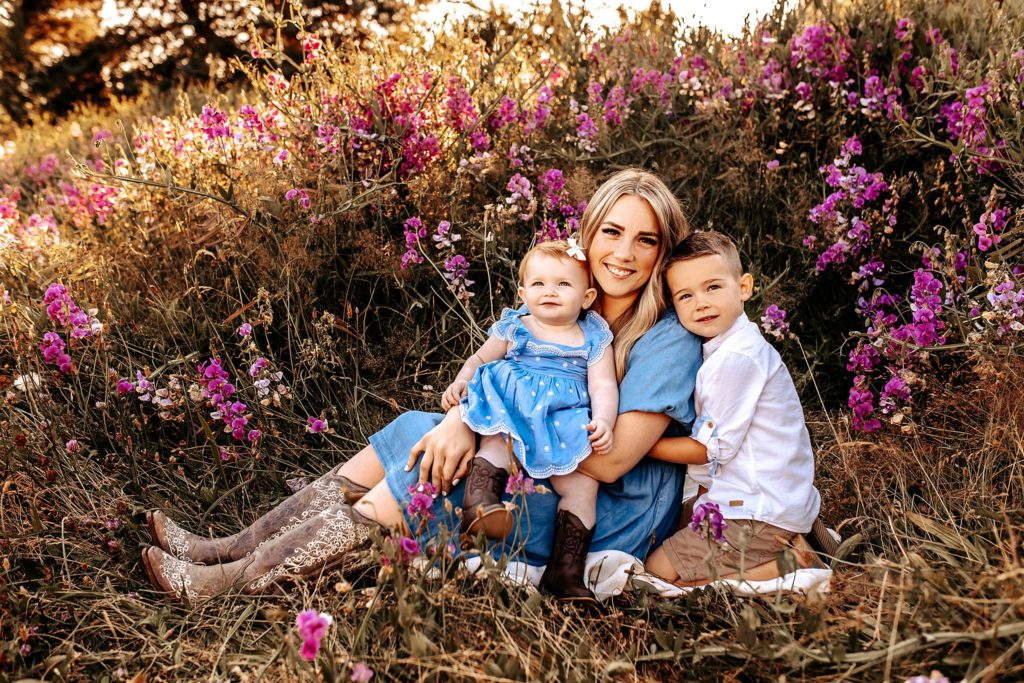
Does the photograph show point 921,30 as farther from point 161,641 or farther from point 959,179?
point 161,641

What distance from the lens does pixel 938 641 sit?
1598 millimetres

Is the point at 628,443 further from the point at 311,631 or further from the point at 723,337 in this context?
the point at 311,631

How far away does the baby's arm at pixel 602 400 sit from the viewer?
7.20ft

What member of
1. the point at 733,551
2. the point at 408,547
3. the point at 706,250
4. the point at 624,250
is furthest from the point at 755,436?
the point at 408,547

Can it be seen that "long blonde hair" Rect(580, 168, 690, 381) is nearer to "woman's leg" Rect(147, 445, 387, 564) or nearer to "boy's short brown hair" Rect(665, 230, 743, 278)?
"boy's short brown hair" Rect(665, 230, 743, 278)

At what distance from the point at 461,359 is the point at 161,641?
151 cm

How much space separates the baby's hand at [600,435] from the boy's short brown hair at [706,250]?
1.64ft

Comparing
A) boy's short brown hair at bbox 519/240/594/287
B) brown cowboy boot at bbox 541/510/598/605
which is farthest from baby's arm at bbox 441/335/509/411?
brown cowboy boot at bbox 541/510/598/605

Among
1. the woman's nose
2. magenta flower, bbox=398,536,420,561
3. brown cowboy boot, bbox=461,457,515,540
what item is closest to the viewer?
magenta flower, bbox=398,536,420,561

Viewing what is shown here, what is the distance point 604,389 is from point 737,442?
0.38m

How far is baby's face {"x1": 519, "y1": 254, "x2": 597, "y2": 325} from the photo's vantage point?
94.3 inches

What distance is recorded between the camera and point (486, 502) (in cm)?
215

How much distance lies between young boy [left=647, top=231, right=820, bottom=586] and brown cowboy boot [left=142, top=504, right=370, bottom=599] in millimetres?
883

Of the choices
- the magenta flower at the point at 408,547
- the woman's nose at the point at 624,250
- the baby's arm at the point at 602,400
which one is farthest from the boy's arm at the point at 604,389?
the magenta flower at the point at 408,547
